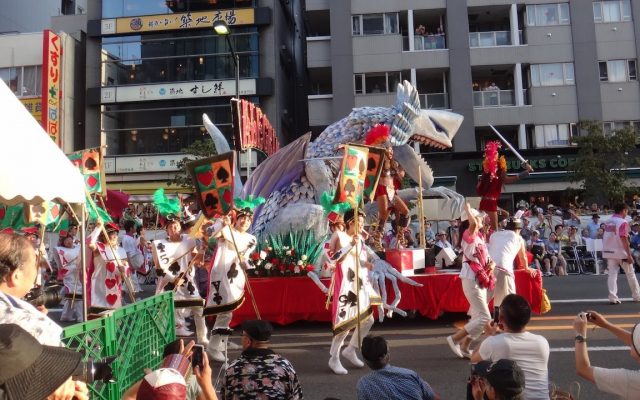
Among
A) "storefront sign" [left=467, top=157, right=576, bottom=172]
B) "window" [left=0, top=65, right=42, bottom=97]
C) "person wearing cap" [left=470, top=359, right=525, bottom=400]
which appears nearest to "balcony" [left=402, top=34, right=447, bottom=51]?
"storefront sign" [left=467, top=157, right=576, bottom=172]

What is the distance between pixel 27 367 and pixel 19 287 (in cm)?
100

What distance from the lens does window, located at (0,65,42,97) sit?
29078mm

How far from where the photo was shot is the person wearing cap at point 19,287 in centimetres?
233

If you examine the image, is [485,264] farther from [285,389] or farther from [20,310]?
[20,310]

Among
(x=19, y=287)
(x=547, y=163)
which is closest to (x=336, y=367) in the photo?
(x=19, y=287)

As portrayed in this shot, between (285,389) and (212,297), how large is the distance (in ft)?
12.8

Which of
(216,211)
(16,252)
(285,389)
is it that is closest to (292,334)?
(216,211)

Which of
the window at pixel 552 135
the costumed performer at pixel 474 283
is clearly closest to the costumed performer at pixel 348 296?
the costumed performer at pixel 474 283

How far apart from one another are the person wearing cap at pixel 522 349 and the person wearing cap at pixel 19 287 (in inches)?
96.0

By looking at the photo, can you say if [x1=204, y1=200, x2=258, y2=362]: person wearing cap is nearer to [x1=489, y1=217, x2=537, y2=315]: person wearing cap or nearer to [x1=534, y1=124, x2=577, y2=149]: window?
[x1=489, y1=217, x2=537, y2=315]: person wearing cap

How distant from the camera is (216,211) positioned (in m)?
6.68

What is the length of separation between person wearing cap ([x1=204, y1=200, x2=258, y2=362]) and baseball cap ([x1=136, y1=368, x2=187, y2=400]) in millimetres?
4224

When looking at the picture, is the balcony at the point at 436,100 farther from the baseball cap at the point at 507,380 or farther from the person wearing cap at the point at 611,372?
the baseball cap at the point at 507,380

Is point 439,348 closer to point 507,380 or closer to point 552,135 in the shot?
point 507,380
